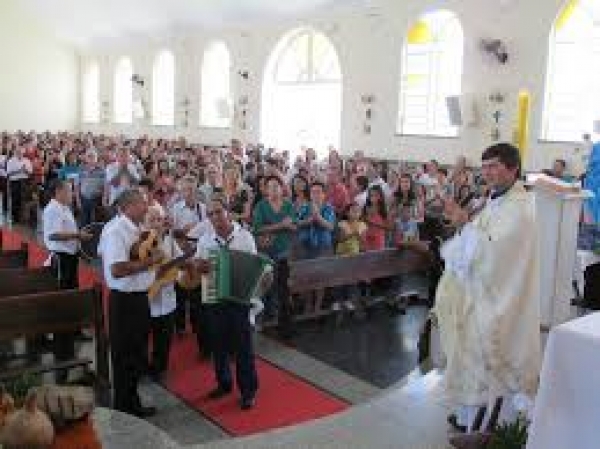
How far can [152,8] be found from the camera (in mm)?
21250

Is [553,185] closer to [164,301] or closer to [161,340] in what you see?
[164,301]

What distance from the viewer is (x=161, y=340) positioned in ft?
19.4

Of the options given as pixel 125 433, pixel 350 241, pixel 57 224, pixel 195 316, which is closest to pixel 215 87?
pixel 350 241

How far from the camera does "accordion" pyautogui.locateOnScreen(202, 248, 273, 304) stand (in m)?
5.22

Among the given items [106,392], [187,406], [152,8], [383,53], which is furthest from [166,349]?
[152,8]

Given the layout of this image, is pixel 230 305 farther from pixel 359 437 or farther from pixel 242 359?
pixel 359 437

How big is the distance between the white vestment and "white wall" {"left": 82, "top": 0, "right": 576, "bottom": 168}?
854 cm

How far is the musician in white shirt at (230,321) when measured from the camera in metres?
5.39

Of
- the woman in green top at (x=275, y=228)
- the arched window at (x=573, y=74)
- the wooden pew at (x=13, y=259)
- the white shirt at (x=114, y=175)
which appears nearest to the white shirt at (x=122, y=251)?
the wooden pew at (x=13, y=259)

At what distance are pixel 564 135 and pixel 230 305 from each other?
876cm

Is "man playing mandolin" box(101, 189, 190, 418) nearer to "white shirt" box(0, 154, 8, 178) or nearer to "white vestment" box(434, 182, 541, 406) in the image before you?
"white vestment" box(434, 182, 541, 406)

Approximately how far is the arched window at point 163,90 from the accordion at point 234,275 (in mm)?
19266

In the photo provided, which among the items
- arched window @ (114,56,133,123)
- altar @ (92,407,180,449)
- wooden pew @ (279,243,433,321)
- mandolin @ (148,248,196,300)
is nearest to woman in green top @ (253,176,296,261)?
wooden pew @ (279,243,433,321)

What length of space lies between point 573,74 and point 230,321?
9043 millimetres
